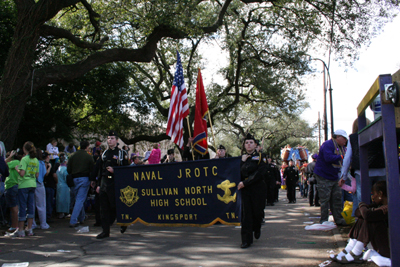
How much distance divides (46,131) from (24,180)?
Answer: 10893mm

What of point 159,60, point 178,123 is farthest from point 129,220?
point 159,60

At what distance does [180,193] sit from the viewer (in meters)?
7.27

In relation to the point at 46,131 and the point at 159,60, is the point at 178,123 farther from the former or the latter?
the point at 159,60

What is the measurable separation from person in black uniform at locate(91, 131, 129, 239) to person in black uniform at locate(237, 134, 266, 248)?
2.83 meters

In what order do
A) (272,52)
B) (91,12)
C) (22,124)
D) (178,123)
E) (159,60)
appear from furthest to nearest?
1. (159,60)
2. (272,52)
3. (22,124)
4. (91,12)
5. (178,123)

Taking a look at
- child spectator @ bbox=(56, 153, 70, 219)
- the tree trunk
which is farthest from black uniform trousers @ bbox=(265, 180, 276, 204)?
the tree trunk

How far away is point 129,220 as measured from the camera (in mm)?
7762

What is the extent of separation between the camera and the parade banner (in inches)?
265

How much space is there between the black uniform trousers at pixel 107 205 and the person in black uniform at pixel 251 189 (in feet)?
9.29

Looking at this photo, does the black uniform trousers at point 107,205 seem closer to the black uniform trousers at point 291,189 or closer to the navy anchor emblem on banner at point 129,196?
the navy anchor emblem on banner at point 129,196

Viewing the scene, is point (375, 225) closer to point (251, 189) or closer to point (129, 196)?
point (251, 189)

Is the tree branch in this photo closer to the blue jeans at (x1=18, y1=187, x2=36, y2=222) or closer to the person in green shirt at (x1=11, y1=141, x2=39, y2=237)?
the person in green shirt at (x1=11, y1=141, x2=39, y2=237)

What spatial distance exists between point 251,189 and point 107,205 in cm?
307

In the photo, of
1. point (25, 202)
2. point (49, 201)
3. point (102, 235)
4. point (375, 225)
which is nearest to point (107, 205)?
point (102, 235)
